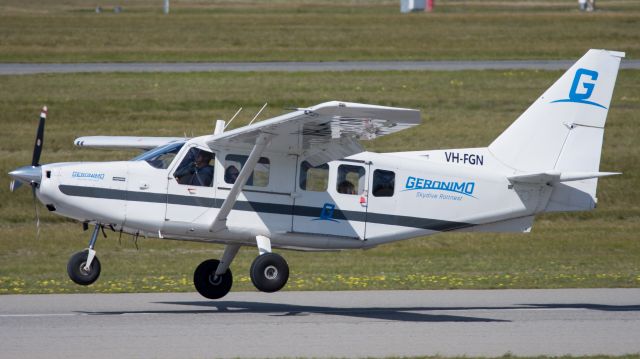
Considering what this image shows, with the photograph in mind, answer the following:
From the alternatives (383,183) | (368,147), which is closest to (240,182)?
(383,183)

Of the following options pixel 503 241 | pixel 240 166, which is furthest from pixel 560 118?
pixel 503 241

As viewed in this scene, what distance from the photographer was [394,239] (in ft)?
52.2

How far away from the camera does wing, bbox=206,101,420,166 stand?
13.3m

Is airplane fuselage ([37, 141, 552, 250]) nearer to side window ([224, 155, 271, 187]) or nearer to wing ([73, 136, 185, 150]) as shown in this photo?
side window ([224, 155, 271, 187])

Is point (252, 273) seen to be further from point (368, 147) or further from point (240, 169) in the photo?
point (368, 147)

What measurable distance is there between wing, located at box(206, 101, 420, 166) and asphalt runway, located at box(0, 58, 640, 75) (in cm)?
2518

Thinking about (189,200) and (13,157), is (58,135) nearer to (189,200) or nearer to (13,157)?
(13,157)

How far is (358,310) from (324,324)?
146 centimetres

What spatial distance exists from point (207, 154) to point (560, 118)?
A: 5.27 metres

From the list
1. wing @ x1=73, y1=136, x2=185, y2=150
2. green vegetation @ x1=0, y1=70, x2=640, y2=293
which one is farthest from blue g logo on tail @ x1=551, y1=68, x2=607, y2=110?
wing @ x1=73, y1=136, x2=185, y2=150

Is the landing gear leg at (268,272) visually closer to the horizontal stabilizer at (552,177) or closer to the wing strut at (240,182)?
the wing strut at (240,182)

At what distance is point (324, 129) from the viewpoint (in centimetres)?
1432

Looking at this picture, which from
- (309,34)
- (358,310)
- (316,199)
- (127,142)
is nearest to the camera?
(316,199)

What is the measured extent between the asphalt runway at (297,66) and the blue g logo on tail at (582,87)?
2447cm
